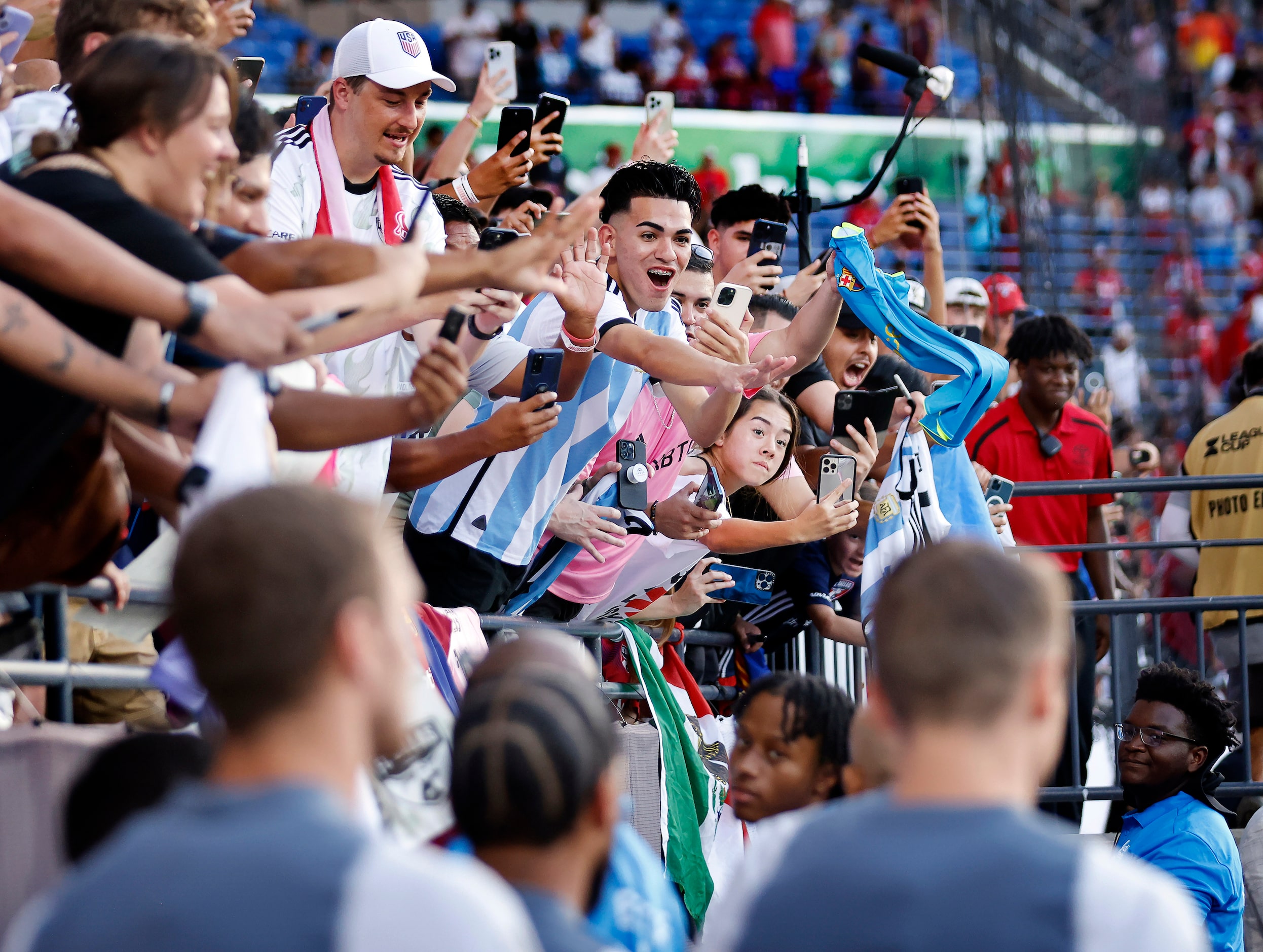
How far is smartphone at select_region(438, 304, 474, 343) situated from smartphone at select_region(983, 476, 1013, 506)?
3.02 m

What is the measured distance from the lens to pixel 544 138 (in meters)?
5.66

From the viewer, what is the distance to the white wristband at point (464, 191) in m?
5.77

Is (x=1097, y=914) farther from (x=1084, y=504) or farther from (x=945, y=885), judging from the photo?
(x=1084, y=504)

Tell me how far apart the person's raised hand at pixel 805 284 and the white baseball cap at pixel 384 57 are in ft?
5.58

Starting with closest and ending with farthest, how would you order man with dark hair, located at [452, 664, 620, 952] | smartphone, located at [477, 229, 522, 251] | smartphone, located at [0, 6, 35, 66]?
1. man with dark hair, located at [452, 664, 620, 952]
2. smartphone, located at [0, 6, 35, 66]
3. smartphone, located at [477, 229, 522, 251]

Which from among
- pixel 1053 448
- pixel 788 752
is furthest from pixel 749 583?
pixel 788 752

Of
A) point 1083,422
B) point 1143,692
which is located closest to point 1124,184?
point 1083,422

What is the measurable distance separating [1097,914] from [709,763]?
138 inches

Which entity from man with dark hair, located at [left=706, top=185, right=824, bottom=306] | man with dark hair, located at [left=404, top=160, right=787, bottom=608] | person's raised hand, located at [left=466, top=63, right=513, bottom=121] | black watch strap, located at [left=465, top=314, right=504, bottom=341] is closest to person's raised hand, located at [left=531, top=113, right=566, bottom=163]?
person's raised hand, located at [left=466, top=63, right=513, bottom=121]

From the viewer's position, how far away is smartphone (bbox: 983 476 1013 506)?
18.5ft

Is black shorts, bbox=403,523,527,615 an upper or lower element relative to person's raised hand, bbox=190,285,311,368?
lower

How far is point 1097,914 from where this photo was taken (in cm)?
164

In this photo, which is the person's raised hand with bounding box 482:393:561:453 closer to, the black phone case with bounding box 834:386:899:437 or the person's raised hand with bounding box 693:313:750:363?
the person's raised hand with bounding box 693:313:750:363

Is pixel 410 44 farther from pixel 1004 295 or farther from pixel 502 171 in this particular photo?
pixel 1004 295
